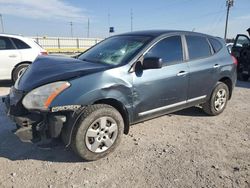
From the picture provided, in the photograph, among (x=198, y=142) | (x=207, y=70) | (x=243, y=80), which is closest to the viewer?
(x=198, y=142)

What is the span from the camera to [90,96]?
329 cm

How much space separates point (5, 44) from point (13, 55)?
1.35ft

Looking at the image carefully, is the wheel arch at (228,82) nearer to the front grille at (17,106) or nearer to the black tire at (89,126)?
the black tire at (89,126)

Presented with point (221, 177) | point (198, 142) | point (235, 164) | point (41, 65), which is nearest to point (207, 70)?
point (198, 142)

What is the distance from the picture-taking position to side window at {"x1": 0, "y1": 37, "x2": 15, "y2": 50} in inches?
302

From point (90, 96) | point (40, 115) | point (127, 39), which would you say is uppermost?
point (127, 39)

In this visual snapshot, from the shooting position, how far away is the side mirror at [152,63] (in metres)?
3.71

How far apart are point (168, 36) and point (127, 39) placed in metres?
0.70

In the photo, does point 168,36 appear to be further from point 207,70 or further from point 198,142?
point 198,142

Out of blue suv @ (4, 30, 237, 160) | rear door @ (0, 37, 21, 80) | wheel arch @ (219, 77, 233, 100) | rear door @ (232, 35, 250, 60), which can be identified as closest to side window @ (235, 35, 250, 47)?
rear door @ (232, 35, 250, 60)

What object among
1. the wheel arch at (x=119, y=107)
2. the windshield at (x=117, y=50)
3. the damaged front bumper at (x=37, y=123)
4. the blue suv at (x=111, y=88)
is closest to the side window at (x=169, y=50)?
the blue suv at (x=111, y=88)

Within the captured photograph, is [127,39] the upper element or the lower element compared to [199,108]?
upper

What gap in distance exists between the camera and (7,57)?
7621 millimetres

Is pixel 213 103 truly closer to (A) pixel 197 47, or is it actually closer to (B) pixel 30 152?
(A) pixel 197 47
